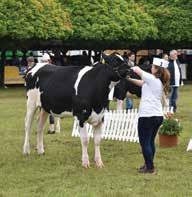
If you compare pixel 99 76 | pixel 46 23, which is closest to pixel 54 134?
pixel 99 76

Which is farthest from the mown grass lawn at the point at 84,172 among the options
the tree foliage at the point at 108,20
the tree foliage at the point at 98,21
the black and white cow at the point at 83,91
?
the tree foliage at the point at 108,20

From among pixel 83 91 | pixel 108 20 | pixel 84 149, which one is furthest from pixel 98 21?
pixel 84 149

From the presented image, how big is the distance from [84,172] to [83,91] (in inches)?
63.2

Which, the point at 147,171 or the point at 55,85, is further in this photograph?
the point at 55,85

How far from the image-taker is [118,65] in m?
11.3

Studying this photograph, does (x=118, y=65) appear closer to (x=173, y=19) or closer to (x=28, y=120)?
(x=28, y=120)

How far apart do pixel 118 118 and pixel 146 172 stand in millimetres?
4446

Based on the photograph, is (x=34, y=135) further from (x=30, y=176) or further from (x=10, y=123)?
(x=30, y=176)

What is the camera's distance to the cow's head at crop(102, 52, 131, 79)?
11.2m

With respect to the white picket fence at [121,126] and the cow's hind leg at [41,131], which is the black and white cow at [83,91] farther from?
the white picket fence at [121,126]

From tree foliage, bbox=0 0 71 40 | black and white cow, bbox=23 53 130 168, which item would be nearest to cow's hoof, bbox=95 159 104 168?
black and white cow, bbox=23 53 130 168

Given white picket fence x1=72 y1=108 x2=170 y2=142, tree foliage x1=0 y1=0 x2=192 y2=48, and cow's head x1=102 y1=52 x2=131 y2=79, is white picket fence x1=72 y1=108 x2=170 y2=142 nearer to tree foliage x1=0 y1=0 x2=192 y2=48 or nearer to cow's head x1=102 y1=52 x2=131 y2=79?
cow's head x1=102 y1=52 x2=131 y2=79

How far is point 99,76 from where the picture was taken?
11492mm

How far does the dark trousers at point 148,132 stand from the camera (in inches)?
411
